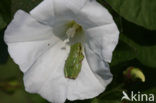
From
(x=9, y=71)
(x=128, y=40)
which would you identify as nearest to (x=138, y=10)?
(x=128, y=40)

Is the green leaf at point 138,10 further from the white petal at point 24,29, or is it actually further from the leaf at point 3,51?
the leaf at point 3,51

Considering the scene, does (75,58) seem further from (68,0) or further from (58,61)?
(68,0)

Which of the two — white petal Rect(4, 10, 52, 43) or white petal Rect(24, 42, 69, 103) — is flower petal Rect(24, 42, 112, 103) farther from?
white petal Rect(4, 10, 52, 43)

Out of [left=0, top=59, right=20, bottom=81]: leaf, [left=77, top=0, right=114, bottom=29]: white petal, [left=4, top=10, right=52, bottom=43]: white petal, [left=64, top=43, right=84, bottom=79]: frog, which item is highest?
[left=77, top=0, right=114, bottom=29]: white petal

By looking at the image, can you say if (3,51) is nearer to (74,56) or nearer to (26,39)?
(26,39)

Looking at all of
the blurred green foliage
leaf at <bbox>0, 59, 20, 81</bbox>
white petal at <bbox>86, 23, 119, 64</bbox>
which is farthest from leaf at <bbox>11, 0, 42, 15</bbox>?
leaf at <bbox>0, 59, 20, 81</bbox>

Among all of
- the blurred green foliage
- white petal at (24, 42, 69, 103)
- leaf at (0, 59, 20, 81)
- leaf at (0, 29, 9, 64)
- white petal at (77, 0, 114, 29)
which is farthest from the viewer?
leaf at (0, 59, 20, 81)
